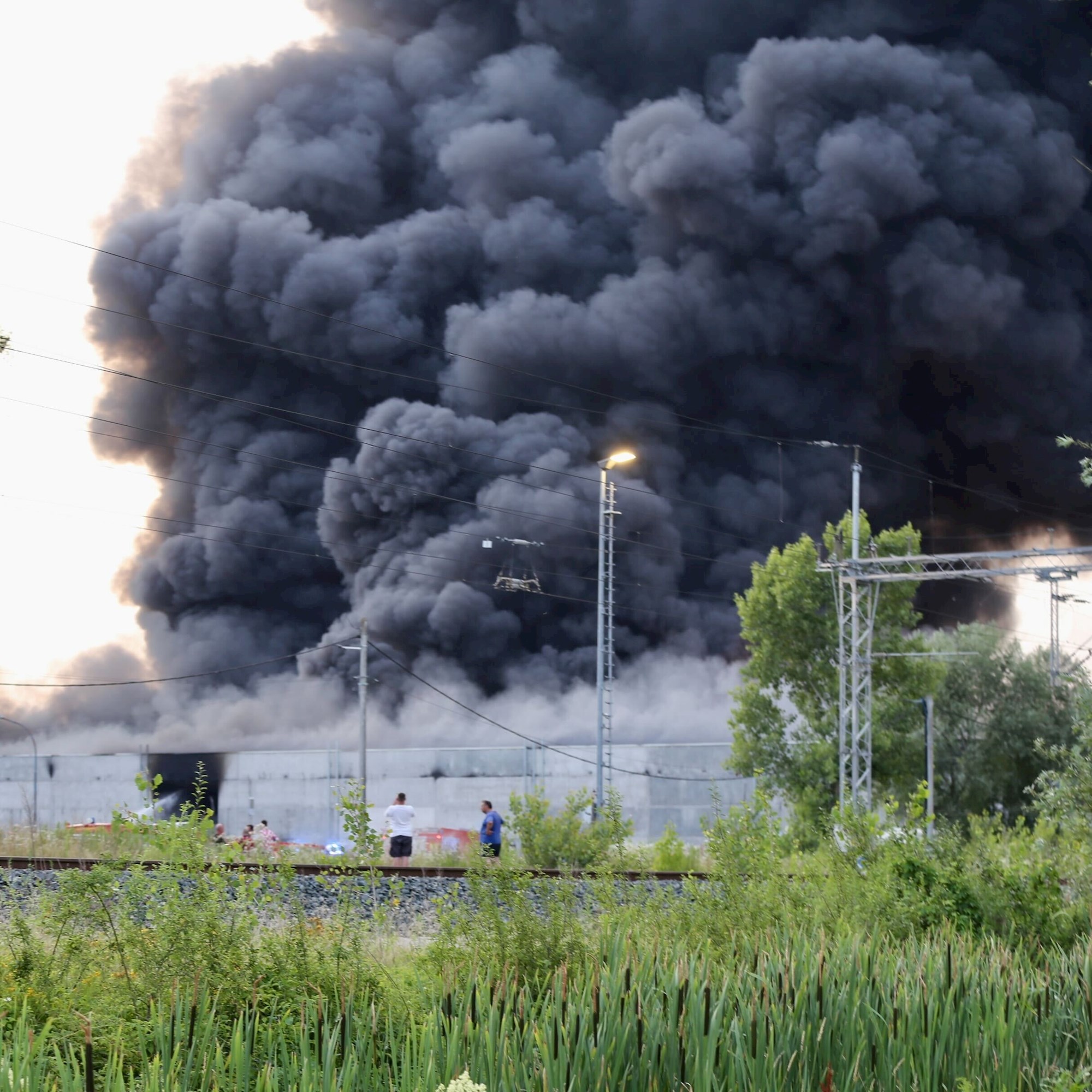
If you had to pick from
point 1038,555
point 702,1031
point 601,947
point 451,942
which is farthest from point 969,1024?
point 1038,555

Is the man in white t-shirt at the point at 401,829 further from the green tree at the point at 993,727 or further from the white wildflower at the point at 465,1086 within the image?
the green tree at the point at 993,727

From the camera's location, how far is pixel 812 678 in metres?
31.7

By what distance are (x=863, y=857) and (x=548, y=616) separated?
182 ft

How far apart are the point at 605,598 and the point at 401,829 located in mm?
10667

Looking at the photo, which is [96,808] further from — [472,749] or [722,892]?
[722,892]

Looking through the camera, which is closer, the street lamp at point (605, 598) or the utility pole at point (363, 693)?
the street lamp at point (605, 598)

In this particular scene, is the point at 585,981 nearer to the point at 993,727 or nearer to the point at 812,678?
the point at 812,678

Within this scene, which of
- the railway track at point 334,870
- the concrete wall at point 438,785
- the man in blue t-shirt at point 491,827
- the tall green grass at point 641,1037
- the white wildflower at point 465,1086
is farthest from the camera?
the concrete wall at point 438,785

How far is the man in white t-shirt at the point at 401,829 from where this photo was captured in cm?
1900

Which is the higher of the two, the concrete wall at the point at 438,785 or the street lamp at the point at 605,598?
the street lamp at the point at 605,598

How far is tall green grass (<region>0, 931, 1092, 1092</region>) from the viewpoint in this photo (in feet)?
13.8

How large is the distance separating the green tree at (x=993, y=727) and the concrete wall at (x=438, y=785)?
18.8 ft

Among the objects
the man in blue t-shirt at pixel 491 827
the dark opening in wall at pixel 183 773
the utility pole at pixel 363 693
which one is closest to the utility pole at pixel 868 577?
the man in blue t-shirt at pixel 491 827

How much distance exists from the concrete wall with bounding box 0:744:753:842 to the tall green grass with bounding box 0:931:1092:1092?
29903mm
